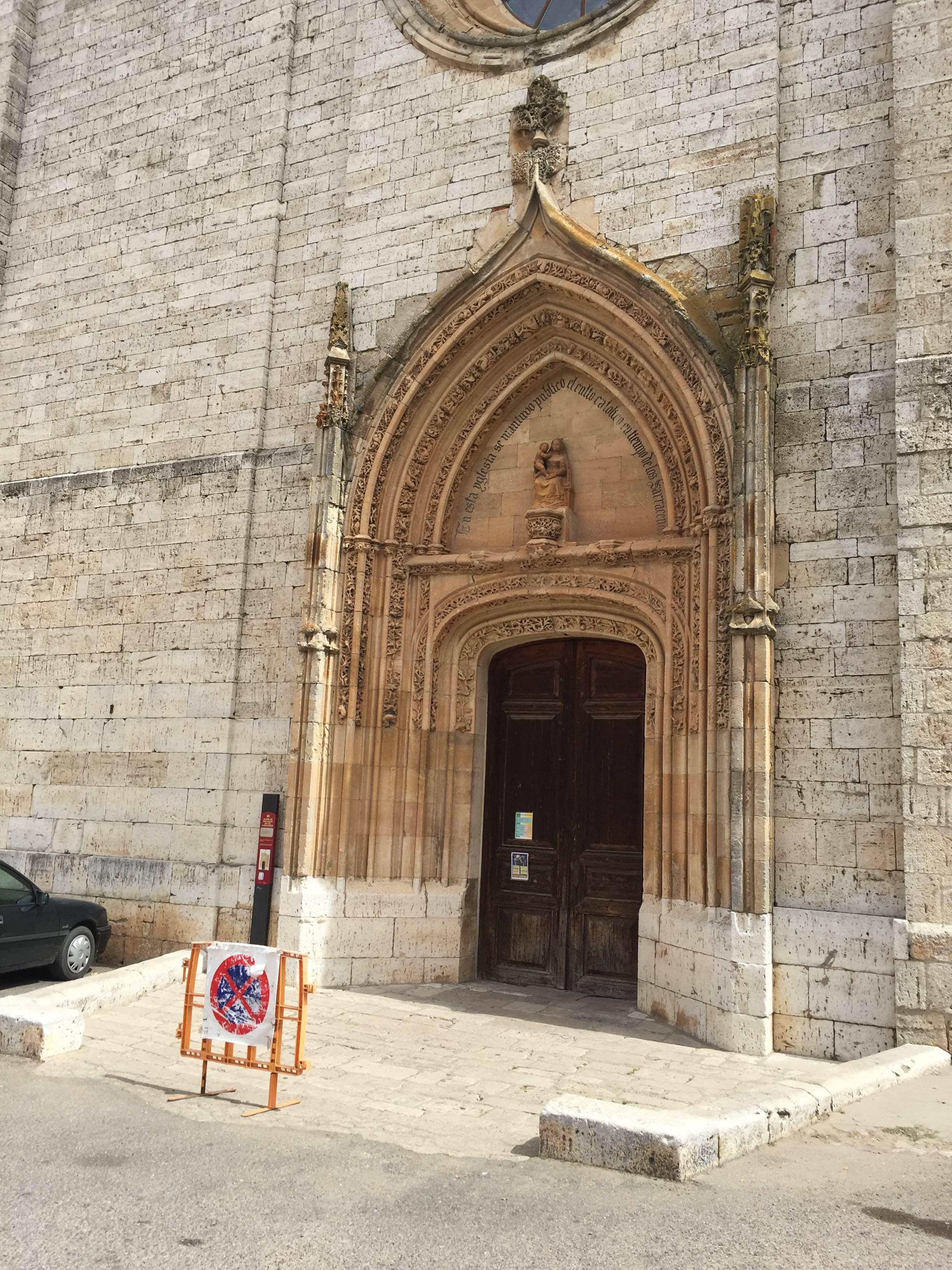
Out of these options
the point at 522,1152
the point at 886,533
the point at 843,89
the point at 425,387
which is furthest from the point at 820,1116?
the point at 843,89

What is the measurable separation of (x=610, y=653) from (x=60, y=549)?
5710 mm

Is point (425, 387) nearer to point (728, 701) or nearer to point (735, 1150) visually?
point (728, 701)

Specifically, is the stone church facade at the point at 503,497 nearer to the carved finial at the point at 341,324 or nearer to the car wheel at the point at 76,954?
the carved finial at the point at 341,324

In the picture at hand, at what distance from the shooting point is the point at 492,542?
8992 millimetres

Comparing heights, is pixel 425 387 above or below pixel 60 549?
above

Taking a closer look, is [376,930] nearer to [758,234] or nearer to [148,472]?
[148,472]

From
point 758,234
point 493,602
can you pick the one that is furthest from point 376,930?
point 758,234

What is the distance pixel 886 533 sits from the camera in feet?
23.3

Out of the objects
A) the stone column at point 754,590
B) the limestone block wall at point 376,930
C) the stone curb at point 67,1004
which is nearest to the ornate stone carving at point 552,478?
the stone column at point 754,590

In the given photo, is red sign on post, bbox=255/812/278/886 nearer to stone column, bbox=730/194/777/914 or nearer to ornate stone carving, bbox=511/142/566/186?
stone column, bbox=730/194/777/914

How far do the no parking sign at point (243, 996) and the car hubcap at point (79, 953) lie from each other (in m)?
3.86

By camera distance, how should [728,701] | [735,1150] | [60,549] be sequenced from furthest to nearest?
[60,549] < [728,701] < [735,1150]

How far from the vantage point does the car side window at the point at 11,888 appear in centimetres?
815

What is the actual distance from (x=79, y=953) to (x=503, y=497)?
5275mm
